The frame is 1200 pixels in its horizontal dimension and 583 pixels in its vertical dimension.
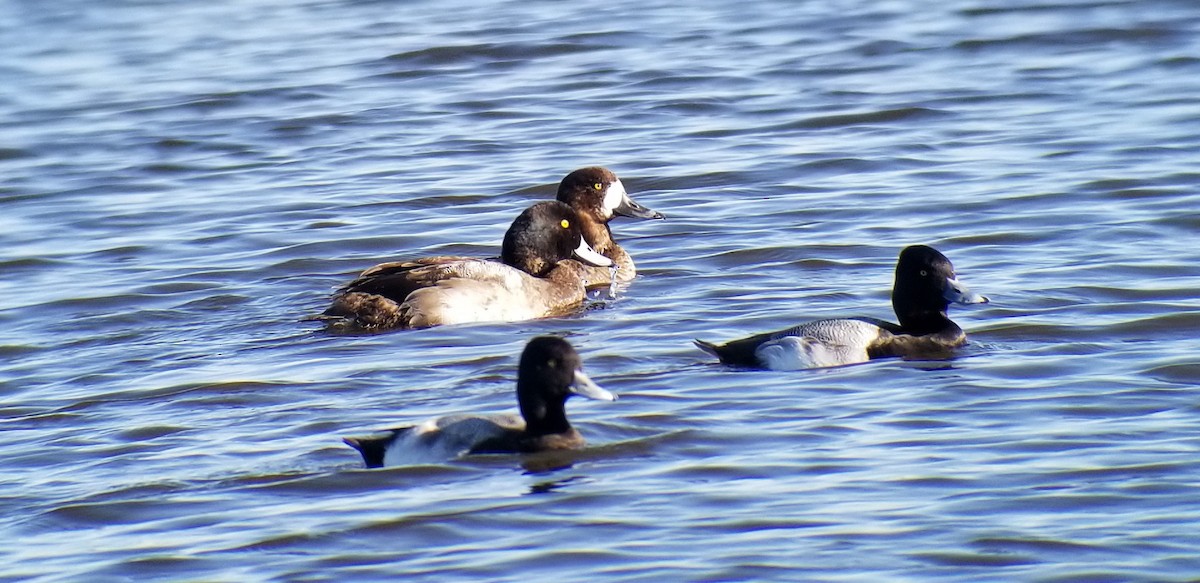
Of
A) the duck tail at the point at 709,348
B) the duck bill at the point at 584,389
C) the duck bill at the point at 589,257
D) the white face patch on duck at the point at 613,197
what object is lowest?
the duck bill at the point at 589,257

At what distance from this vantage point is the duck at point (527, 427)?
7.84 m

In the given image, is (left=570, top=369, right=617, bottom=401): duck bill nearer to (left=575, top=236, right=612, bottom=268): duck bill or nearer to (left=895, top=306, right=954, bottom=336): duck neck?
(left=895, top=306, right=954, bottom=336): duck neck

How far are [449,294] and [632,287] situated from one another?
1.52 metres

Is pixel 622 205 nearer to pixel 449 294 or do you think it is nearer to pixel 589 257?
pixel 589 257

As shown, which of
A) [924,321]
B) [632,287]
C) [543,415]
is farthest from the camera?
[632,287]

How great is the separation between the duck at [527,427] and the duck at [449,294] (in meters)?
2.81

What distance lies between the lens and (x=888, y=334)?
9.57m

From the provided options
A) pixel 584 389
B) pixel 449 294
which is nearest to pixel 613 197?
pixel 449 294

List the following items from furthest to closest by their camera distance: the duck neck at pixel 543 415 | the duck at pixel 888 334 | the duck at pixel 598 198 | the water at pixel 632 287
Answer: the duck at pixel 598 198 < the duck at pixel 888 334 < the duck neck at pixel 543 415 < the water at pixel 632 287

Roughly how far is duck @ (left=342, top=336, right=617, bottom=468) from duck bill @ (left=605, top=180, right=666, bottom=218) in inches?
208

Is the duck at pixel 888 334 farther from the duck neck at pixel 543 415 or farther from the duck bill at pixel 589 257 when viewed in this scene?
the duck bill at pixel 589 257

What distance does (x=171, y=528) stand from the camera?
7.28 m

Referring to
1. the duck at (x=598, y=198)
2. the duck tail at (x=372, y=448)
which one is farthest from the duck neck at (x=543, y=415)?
the duck at (x=598, y=198)

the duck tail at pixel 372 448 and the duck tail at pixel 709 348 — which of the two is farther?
the duck tail at pixel 709 348
